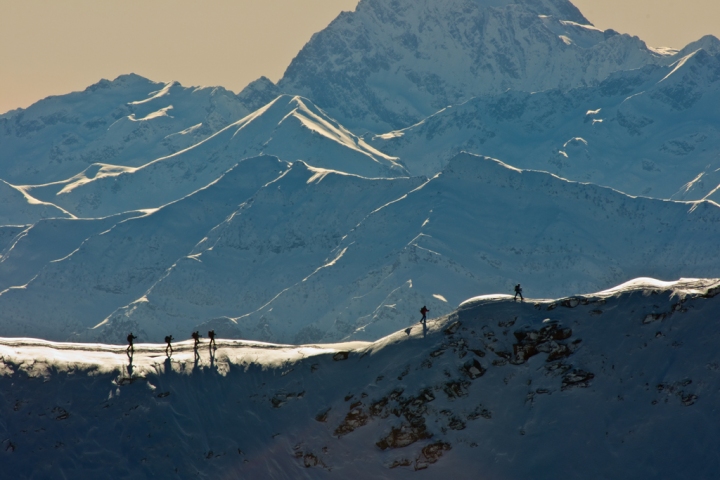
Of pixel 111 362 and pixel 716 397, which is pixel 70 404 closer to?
pixel 111 362

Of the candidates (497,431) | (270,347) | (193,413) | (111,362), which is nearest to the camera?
(497,431)

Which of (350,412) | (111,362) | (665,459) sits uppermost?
(111,362)

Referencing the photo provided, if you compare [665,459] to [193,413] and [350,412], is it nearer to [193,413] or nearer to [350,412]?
[350,412]

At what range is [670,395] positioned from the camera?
99438mm

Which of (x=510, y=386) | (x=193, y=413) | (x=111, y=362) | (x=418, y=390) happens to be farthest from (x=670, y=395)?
(x=111, y=362)

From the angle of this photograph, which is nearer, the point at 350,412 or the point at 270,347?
the point at 350,412

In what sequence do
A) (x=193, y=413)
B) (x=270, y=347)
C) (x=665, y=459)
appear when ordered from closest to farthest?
(x=665, y=459) < (x=193, y=413) < (x=270, y=347)

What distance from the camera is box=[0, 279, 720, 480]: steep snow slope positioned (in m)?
97.9

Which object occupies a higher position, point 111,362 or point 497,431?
point 111,362

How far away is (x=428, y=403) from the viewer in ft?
341

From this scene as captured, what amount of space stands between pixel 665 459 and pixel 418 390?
22.9 metres

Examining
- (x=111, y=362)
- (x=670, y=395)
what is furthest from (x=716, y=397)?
(x=111, y=362)

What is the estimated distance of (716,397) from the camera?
98.1 meters

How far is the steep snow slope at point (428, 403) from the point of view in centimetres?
9794
